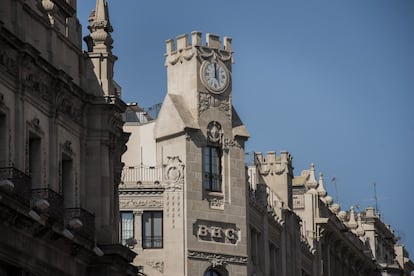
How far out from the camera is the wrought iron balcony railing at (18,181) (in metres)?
60.1

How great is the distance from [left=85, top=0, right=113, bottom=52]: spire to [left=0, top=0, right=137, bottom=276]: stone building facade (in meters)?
0.04

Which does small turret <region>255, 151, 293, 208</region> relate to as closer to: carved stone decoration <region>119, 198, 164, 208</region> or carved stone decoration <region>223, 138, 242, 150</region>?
carved stone decoration <region>223, 138, 242, 150</region>

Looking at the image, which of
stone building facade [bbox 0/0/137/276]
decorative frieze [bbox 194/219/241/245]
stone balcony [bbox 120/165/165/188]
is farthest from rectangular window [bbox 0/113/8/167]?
decorative frieze [bbox 194/219/241/245]

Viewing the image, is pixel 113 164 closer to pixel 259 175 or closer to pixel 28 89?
pixel 28 89

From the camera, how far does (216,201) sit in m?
96.5

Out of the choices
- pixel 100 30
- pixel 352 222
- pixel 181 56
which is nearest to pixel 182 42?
pixel 181 56

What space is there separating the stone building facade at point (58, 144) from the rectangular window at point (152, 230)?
23.1 meters

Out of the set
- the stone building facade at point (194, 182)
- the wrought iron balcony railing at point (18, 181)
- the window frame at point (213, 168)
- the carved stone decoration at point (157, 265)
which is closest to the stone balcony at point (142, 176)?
the stone building facade at point (194, 182)

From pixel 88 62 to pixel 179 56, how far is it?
27553mm

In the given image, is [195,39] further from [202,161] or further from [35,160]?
[35,160]

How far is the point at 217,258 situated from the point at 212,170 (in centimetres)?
435

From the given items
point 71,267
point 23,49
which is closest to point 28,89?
point 23,49

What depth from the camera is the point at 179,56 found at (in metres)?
97.6

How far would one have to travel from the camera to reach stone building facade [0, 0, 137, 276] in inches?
2405
